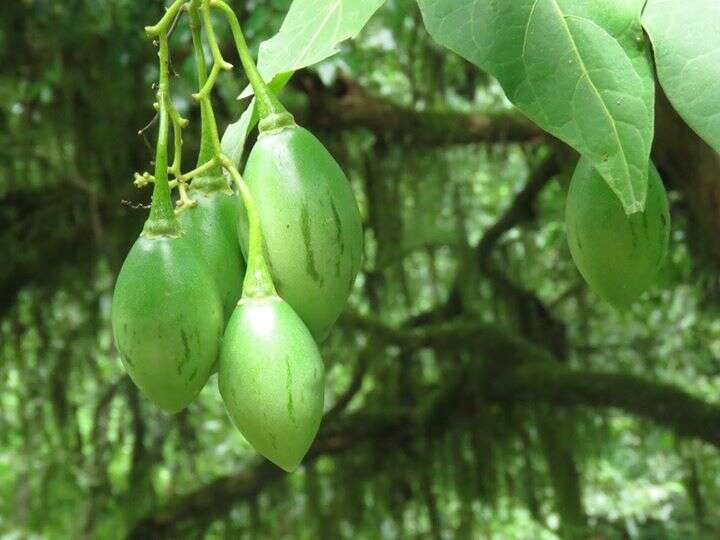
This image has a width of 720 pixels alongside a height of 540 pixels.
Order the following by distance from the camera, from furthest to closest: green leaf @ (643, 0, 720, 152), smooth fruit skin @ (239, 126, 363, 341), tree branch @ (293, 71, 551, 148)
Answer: tree branch @ (293, 71, 551, 148)
smooth fruit skin @ (239, 126, 363, 341)
green leaf @ (643, 0, 720, 152)

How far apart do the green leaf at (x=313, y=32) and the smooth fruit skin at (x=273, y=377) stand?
135 millimetres

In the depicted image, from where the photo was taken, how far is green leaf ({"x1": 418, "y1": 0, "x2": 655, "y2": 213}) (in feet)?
1.56

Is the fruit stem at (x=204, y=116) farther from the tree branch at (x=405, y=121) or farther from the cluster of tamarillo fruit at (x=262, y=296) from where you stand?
the tree branch at (x=405, y=121)

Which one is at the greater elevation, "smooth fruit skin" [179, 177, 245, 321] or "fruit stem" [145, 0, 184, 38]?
"fruit stem" [145, 0, 184, 38]

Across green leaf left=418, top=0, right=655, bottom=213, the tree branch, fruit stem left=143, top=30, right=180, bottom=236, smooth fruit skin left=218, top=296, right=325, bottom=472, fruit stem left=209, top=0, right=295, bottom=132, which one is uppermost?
green leaf left=418, top=0, right=655, bottom=213

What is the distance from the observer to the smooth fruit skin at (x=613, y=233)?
59 cm

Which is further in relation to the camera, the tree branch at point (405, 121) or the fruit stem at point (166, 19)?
the tree branch at point (405, 121)

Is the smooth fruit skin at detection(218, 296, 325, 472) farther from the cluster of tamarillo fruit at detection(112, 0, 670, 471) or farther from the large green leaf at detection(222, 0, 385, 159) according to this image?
the large green leaf at detection(222, 0, 385, 159)

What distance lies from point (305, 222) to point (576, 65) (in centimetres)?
17

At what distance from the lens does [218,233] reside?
640 millimetres

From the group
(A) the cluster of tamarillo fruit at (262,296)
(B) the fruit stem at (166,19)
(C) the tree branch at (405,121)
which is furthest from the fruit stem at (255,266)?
(C) the tree branch at (405,121)

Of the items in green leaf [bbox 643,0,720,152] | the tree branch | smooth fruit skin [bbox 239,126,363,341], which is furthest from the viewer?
the tree branch

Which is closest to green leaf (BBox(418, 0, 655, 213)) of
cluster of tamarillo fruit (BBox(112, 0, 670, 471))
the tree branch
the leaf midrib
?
the leaf midrib

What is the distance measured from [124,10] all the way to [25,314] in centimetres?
105
